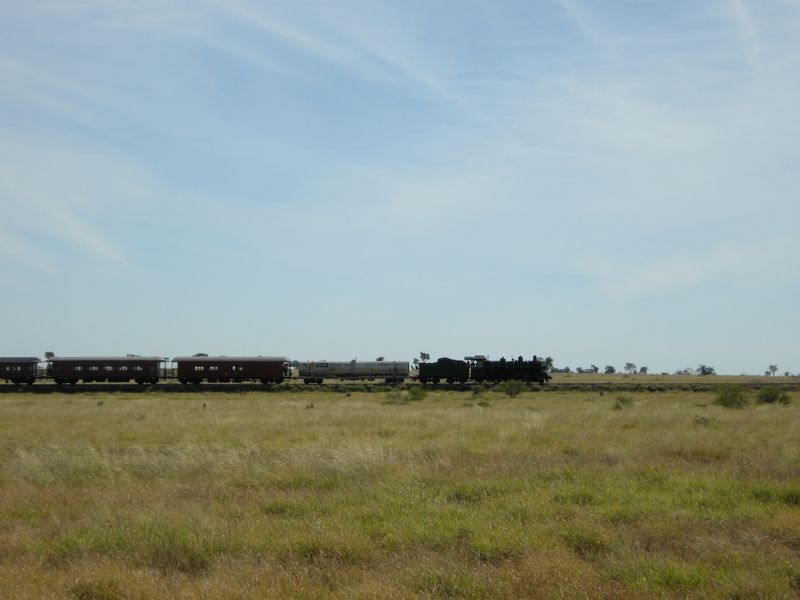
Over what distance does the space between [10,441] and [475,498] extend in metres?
14.3

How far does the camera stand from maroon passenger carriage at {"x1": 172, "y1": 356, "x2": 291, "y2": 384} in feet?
202

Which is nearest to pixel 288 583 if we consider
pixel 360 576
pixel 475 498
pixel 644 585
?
pixel 360 576

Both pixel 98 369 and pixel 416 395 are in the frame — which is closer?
pixel 416 395

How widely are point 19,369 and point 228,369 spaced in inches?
783

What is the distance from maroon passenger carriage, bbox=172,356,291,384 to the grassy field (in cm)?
4480

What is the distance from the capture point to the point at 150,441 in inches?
731

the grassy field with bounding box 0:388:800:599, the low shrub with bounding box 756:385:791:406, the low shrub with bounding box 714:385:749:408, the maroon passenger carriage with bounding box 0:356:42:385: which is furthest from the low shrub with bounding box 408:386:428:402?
the maroon passenger carriage with bounding box 0:356:42:385

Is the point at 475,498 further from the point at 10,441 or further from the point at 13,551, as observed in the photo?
the point at 10,441

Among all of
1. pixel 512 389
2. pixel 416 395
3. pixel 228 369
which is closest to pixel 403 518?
pixel 416 395

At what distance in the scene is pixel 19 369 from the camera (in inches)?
2451

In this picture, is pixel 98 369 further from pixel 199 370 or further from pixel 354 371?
pixel 354 371

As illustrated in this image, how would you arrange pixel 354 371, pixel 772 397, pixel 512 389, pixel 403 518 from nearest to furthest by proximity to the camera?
1. pixel 403 518
2. pixel 772 397
3. pixel 512 389
4. pixel 354 371

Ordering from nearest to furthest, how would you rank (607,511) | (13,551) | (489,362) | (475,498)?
(13,551) → (607,511) → (475,498) → (489,362)

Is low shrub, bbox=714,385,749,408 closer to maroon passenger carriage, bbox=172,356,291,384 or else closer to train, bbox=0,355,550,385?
train, bbox=0,355,550,385
